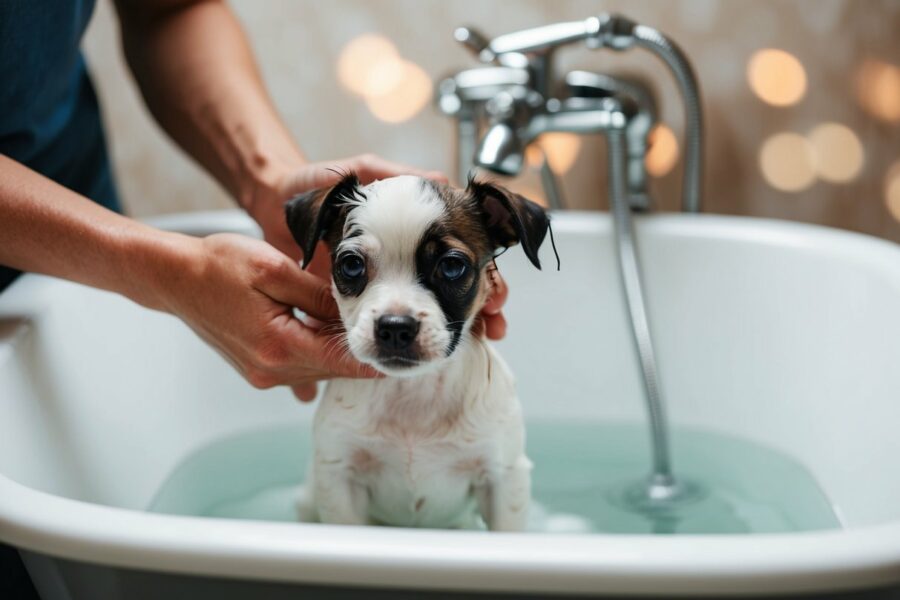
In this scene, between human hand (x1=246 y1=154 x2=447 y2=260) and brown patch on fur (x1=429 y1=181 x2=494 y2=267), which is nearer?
brown patch on fur (x1=429 y1=181 x2=494 y2=267)

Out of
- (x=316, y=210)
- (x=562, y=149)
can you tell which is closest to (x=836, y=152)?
(x=562, y=149)

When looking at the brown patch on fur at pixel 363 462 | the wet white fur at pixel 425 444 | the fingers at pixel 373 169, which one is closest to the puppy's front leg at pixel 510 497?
the wet white fur at pixel 425 444

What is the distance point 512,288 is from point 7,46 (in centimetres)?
94

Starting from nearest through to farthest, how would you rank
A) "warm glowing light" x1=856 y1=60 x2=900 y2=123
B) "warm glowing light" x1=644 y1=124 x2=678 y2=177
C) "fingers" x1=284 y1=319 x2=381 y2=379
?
"fingers" x1=284 y1=319 x2=381 y2=379 < "warm glowing light" x1=856 y1=60 x2=900 y2=123 < "warm glowing light" x1=644 y1=124 x2=678 y2=177

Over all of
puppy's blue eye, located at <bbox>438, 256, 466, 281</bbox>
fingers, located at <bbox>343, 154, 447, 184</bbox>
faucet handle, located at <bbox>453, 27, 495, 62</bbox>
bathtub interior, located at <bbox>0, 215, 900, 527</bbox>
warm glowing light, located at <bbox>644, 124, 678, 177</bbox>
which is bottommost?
bathtub interior, located at <bbox>0, 215, 900, 527</bbox>

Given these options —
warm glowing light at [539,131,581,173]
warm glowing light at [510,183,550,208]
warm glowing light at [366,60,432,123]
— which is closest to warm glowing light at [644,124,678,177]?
warm glowing light at [539,131,581,173]

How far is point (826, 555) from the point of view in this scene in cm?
73

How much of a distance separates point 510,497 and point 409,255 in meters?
0.36

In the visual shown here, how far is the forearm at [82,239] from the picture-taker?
45.2 inches

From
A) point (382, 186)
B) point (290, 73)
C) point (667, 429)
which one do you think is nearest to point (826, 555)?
point (382, 186)

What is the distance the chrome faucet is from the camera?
62.6 inches

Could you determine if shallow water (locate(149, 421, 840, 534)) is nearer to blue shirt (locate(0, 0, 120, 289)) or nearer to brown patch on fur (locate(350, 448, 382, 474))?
brown patch on fur (locate(350, 448, 382, 474))

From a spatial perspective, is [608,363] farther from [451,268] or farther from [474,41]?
[451,268]

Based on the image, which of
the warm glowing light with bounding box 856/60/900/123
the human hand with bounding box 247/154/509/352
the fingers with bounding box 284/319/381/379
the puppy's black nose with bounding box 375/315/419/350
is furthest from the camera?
the warm glowing light with bounding box 856/60/900/123
